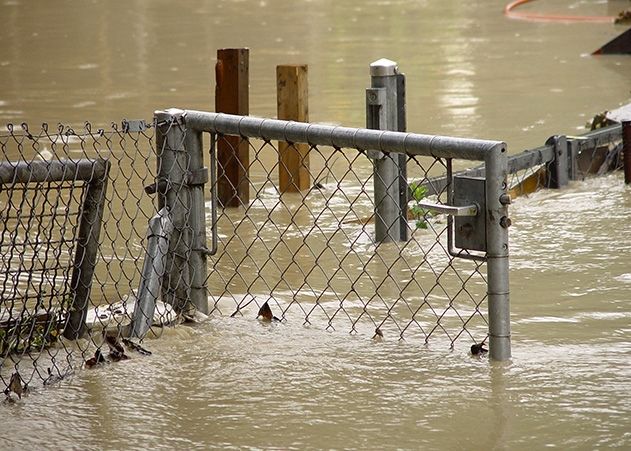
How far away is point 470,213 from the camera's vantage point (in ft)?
18.4

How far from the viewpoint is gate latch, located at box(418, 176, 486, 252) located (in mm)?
5613

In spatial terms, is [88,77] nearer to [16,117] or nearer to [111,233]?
[16,117]

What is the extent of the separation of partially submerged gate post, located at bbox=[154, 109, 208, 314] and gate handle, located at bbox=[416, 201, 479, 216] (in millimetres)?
1414

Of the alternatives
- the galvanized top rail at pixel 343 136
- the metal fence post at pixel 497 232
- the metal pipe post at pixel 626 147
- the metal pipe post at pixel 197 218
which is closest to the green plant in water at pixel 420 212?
the metal pipe post at pixel 626 147

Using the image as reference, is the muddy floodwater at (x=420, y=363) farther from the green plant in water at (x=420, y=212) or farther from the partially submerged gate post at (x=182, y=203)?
the green plant in water at (x=420, y=212)

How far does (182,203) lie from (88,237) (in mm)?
630

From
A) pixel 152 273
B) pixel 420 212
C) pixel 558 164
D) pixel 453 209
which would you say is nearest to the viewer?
pixel 453 209

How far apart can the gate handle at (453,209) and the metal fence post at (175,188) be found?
1436 millimetres

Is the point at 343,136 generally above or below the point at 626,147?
below

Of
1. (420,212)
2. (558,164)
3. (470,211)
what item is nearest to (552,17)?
(558,164)

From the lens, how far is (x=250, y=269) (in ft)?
25.9

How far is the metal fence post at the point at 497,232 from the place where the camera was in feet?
18.1

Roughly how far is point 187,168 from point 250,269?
1.54 m

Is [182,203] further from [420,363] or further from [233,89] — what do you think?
[233,89]
